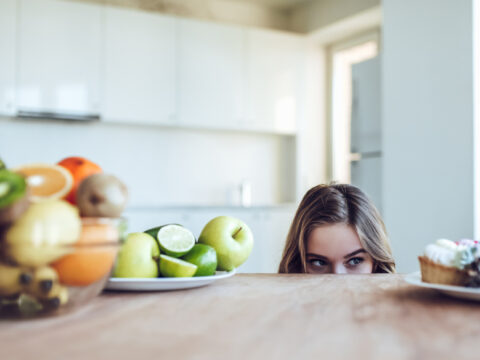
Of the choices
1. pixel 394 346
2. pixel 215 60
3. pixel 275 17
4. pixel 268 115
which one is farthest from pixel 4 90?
pixel 394 346

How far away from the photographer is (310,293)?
0.76 m

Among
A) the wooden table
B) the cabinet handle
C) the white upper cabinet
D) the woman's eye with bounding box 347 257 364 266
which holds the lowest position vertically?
the woman's eye with bounding box 347 257 364 266

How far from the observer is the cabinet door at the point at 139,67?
12.7 ft

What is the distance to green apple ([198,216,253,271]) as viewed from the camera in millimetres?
886

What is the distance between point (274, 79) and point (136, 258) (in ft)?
12.8

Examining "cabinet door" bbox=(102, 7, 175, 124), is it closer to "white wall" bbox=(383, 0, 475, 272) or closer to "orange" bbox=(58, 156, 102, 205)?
"white wall" bbox=(383, 0, 475, 272)

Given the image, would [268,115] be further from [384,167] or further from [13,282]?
[13,282]

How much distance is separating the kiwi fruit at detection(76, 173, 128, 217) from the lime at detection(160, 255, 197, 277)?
20 cm

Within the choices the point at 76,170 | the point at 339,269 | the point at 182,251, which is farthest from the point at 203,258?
the point at 339,269

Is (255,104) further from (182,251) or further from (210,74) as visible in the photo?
(182,251)

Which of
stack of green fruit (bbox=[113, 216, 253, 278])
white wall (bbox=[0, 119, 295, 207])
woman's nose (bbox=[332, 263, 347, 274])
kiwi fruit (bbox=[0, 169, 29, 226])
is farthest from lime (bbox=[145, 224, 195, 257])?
white wall (bbox=[0, 119, 295, 207])

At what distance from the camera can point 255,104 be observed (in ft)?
14.6

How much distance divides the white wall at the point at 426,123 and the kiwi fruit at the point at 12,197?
2540 mm

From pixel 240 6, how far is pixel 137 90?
148 centimetres
